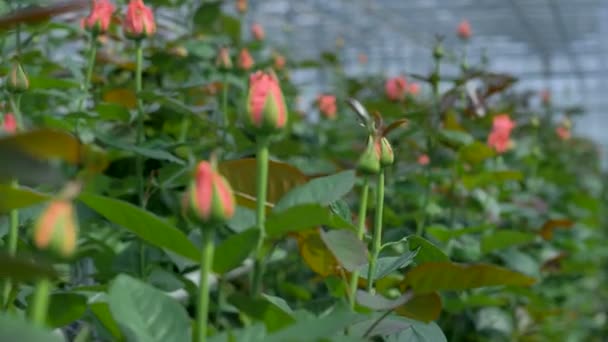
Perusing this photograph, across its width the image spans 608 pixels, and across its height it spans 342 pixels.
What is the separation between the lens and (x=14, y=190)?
0.55 metres

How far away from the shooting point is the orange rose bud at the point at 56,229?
18.5 inches

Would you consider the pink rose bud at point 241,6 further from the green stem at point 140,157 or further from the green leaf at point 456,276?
the green leaf at point 456,276

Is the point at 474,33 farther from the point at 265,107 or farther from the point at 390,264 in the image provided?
the point at 265,107

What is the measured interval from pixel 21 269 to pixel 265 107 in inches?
9.2

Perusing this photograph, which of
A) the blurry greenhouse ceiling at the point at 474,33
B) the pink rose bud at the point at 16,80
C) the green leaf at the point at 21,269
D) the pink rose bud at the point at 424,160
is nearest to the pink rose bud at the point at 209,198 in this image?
the green leaf at the point at 21,269

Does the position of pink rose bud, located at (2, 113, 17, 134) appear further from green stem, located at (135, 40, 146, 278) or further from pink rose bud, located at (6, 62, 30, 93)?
green stem, located at (135, 40, 146, 278)

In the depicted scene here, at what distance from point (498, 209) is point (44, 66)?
1025 mm

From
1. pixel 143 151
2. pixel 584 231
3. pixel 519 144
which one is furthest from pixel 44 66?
pixel 584 231

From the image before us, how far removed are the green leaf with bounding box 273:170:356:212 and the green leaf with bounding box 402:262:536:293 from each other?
86 mm

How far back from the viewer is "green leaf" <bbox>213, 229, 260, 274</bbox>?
0.62m

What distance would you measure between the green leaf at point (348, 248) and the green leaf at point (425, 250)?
0.11 meters

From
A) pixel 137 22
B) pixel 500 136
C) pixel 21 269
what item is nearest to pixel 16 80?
pixel 137 22

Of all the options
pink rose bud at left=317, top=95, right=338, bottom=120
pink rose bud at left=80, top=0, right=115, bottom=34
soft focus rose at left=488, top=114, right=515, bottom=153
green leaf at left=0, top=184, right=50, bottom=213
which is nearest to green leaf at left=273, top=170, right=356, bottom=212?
green leaf at left=0, top=184, right=50, bottom=213

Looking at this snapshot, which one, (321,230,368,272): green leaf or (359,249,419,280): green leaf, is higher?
(321,230,368,272): green leaf
